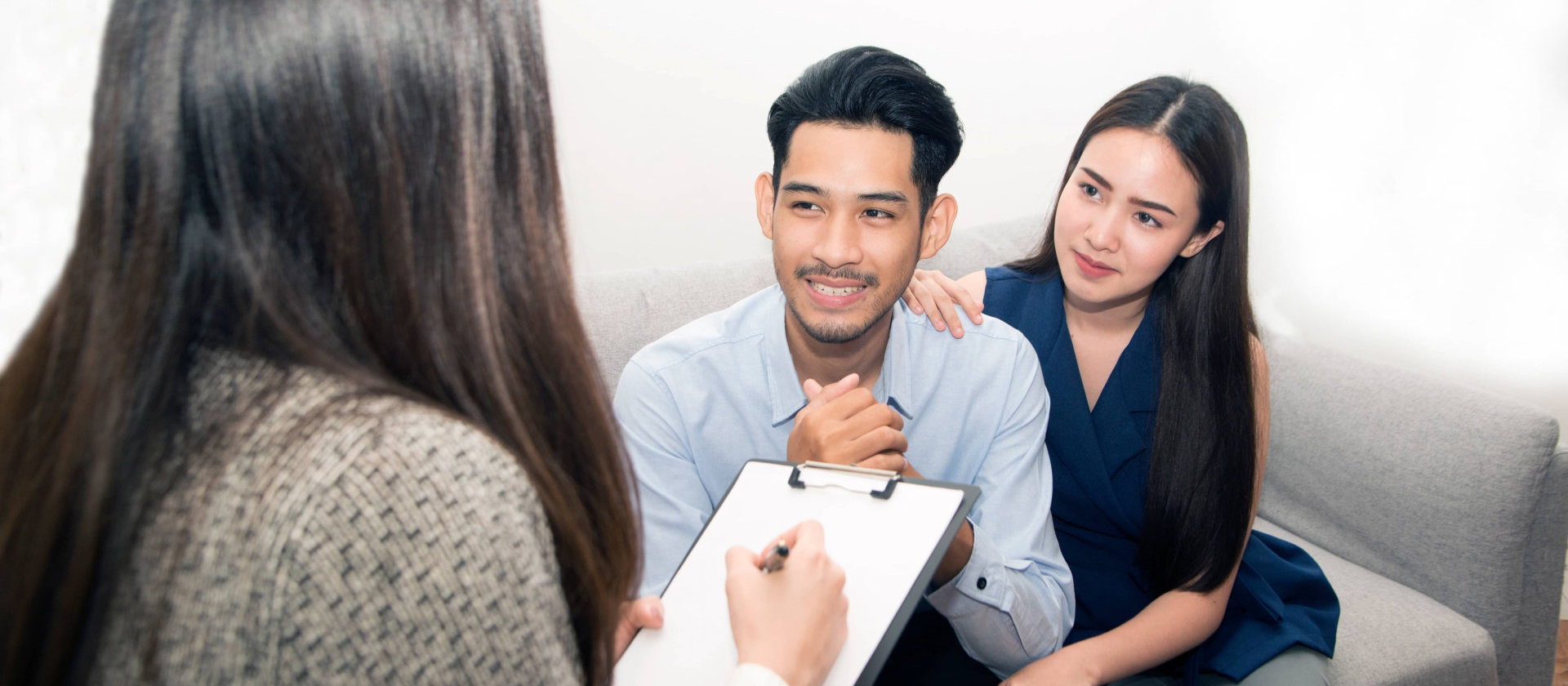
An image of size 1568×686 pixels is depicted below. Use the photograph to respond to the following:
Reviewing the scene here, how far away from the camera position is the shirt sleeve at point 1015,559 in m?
1.16

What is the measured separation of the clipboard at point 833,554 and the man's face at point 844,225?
0.36 metres

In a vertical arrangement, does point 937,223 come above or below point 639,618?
above

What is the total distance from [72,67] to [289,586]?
1.32 m

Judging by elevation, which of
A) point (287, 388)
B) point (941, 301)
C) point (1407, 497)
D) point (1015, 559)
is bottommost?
point (1407, 497)

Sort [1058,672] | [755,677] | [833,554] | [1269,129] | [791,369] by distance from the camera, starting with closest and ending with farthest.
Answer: [755,677]
[833,554]
[1058,672]
[791,369]
[1269,129]

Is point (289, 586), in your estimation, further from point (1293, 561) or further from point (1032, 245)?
point (1032, 245)

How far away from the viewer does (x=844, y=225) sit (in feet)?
4.29

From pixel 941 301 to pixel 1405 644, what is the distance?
0.93 metres

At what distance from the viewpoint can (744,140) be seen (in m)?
2.19

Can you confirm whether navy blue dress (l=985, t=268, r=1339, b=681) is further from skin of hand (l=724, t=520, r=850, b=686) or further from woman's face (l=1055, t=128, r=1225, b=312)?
skin of hand (l=724, t=520, r=850, b=686)

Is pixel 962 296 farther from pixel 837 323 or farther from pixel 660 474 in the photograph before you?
pixel 660 474

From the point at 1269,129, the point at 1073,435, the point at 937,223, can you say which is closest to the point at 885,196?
the point at 937,223

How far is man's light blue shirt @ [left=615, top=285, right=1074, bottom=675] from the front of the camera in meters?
1.21

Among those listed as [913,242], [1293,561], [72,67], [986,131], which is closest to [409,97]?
[913,242]
